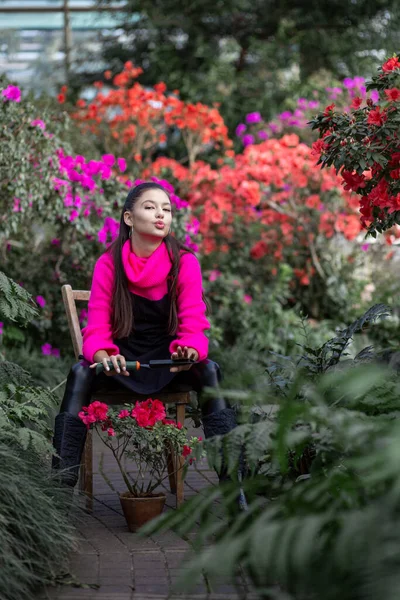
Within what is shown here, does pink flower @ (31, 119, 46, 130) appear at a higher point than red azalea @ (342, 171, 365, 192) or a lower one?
higher

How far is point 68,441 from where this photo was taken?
371cm

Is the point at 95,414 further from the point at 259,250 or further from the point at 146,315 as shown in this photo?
the point at 259,250

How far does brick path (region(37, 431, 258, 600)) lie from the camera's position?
9.39 feet

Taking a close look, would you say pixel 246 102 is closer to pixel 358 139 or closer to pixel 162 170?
pixel 162 170

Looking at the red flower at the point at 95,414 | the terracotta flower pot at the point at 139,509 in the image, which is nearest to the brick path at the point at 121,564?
the terracotta flower pot at the point at 139,509

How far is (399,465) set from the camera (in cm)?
176

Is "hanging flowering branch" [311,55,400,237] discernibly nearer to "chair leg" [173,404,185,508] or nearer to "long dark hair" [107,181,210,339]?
"long dark hair" [107,181,210,339]

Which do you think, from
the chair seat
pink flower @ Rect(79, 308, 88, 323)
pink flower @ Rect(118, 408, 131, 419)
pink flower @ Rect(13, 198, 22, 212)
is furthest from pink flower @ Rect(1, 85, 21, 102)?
pink flower @ Rect(118, 408, 131, 419)

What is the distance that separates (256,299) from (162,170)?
156 centimetres

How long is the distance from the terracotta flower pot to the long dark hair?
73cm

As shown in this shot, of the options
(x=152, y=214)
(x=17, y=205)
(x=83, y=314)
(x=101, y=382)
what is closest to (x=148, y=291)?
(x=152, y=214)

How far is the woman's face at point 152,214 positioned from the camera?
4074 mm

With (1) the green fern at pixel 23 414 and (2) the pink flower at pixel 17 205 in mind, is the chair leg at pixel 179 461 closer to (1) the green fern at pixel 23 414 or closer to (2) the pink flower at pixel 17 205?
(1) the green fern at pixel 23 414

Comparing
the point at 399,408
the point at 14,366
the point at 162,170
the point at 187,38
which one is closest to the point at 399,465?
the point at 399,408
